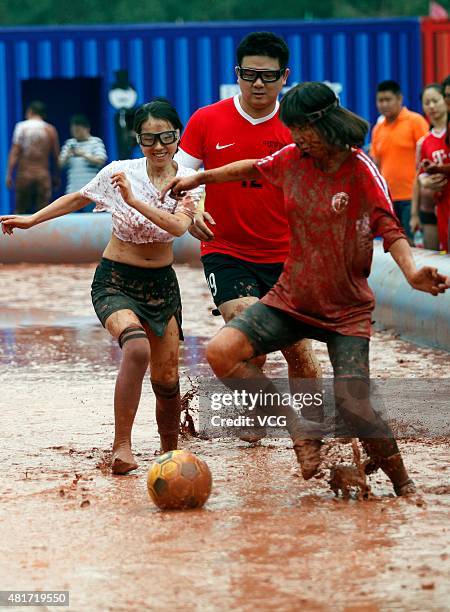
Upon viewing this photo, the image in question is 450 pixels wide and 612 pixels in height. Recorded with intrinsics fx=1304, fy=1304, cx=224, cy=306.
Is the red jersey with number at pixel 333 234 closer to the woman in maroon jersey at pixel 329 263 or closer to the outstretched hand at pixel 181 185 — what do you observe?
the woman in maroon jersey at pixel 329 263

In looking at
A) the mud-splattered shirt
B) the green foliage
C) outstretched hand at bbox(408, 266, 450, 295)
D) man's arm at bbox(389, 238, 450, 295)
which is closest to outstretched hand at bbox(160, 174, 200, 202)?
man's arm at bbox(389, 238, 450, 295)

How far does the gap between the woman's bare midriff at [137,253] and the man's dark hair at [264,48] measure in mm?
1269

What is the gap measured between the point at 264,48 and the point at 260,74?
15 centimetres

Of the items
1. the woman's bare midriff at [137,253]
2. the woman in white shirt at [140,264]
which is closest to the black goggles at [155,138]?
the woman in white shirt at [140,264]

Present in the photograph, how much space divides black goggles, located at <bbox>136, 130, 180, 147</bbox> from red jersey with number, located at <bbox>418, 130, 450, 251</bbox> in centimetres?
570

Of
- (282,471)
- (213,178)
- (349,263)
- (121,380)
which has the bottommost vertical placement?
(282,471)

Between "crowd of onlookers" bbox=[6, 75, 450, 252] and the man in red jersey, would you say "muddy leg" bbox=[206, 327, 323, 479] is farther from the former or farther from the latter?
"crowd of onlookers" bbox=[6, 75, 450, 252]

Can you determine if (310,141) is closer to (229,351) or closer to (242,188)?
(229,351)

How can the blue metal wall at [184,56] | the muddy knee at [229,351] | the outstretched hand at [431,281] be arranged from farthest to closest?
the blue metal wall at [184,56]
the muddy knee at [229,351]
the outstretched hand at [431,281]

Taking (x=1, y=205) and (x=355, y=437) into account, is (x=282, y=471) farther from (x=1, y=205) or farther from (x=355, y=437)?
(x=1, y=205)

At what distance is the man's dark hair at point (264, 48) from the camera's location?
290 inches

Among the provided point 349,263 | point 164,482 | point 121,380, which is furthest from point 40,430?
point 349,263

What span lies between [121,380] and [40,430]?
59.3 inches

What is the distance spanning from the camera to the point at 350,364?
6.03m
